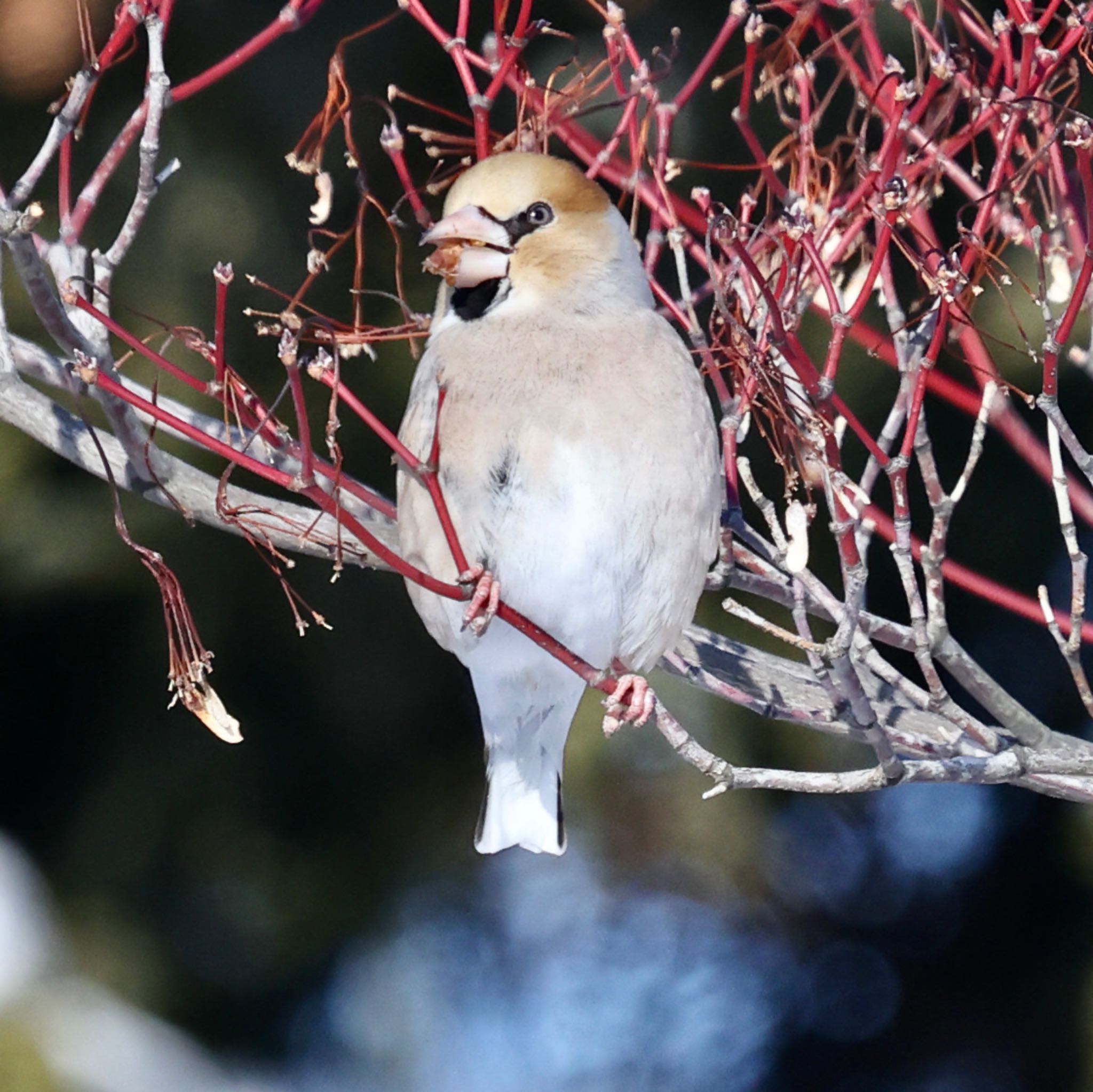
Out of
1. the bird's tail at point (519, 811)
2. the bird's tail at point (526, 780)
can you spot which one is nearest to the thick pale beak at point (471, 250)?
the bird's tail at point (526, 780)

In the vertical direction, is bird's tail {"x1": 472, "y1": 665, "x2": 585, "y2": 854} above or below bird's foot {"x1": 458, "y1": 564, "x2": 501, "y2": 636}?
below

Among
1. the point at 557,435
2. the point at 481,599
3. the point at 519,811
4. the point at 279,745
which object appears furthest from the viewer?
the point at 279,745

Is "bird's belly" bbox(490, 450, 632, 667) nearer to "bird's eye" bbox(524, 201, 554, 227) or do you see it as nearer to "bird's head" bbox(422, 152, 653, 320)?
"bird's head" bbox(422, 152, 653, 320)

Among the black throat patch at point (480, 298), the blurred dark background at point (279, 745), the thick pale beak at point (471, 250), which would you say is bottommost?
the blurred dark background at point (279, 745)

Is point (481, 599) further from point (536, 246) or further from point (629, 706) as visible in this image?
point (536, 246)

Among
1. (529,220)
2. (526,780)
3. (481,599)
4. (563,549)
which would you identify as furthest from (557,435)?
(526,780)

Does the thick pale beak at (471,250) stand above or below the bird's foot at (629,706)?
above

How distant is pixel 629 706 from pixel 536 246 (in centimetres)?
75

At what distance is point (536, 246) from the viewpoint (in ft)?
8.33

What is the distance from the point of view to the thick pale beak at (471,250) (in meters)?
2.41

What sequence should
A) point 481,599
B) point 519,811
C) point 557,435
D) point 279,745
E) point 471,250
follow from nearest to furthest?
point 481,599 < point 557,435 < point 471,250 < point 519,811 < point 279,745

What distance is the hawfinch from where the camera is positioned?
234 centimetres

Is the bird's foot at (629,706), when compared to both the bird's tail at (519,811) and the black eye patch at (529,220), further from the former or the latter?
the black eye patch at (529,220)

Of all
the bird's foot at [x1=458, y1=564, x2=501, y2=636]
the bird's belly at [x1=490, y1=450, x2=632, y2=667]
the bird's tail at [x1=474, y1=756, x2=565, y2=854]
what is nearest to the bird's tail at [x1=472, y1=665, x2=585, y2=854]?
the bird's tail at [x1=474, y1=756, x2=565, y2=854]
